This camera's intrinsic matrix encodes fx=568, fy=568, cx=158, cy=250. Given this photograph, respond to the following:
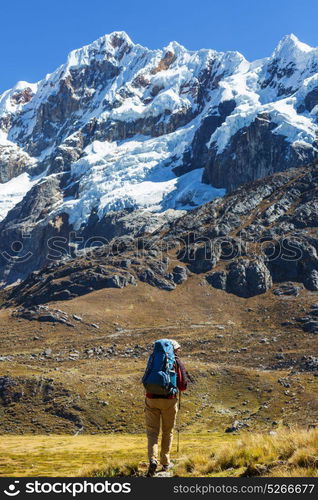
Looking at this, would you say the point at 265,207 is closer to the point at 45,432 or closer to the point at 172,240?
the point at 172,240

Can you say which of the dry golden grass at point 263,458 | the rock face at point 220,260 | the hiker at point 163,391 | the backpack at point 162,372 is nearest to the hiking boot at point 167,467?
the hiker at point 163,391

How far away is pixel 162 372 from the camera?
17.5 meters

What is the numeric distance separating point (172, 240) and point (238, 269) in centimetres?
3259

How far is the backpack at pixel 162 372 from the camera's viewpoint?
686 inches

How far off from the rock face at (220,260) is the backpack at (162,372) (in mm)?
143622

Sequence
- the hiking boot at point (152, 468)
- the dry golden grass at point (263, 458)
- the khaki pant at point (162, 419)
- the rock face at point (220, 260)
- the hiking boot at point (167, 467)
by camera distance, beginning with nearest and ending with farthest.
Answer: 1. the dry golden grass at point (263, 458)
2. the hiking boot at point (152, 468)
3. the khaki pant at point (162, 419)
4. the hiking boot at point (167, 467)
5. the rock face at point (220, 260)

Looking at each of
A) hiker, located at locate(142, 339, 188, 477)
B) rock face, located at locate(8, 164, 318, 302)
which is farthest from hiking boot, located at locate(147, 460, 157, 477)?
rock face, located at locate(8, 164, 318, 302)

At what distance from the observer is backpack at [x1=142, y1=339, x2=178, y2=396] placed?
17422mm

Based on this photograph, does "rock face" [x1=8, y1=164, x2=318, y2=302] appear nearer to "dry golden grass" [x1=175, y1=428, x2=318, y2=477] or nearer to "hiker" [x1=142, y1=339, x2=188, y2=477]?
"dry golden grass" [x1=175, y1=428, x2=318, y2=477]

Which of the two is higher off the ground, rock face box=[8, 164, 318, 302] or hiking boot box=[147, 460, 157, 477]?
rock face box=[8, 164, 318, 302]

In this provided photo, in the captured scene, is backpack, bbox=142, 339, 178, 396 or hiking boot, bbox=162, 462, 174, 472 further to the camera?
hiking boot, bbox=162, 462, 174, 472

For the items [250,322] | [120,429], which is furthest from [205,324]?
[120,429]

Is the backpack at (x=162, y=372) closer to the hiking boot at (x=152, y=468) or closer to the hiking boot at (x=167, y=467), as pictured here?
the hiking boot at (x=152, y=468)

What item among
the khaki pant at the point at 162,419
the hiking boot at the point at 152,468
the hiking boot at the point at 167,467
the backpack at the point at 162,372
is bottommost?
the hiking boot at the point at 167,467
